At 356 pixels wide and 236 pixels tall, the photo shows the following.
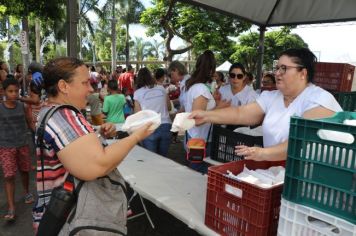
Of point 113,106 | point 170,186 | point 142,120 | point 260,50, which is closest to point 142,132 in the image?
point 142,120

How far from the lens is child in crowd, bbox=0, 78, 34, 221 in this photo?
397 cm

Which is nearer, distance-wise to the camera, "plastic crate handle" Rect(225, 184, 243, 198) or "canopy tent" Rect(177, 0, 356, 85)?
"plastic crate handle" Rect(225, 184, 243, 198)

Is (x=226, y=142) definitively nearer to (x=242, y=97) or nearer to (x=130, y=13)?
(x=242, y=97)

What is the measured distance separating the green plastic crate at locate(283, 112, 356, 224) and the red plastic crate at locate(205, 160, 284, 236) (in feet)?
0.54

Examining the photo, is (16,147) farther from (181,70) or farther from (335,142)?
(335,142)

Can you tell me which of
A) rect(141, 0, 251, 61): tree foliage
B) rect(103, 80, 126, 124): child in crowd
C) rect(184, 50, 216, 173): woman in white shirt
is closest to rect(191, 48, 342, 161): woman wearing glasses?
rect(184, 50, 216, 173): woman in white shirt

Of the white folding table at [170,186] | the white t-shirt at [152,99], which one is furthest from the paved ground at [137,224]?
the white t-shirt at [152,99]

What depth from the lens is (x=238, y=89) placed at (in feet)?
15.1

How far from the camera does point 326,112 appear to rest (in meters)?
2.15

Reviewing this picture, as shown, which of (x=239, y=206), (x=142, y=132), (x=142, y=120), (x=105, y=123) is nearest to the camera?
(x=142, y=132)

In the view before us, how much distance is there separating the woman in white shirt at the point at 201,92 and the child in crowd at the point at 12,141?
2.10m

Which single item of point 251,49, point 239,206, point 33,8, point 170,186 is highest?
point 251,49

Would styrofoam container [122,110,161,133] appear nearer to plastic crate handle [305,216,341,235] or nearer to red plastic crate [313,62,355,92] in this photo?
plastic crate handle [305,216,341,235]

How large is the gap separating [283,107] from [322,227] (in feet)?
3.37
